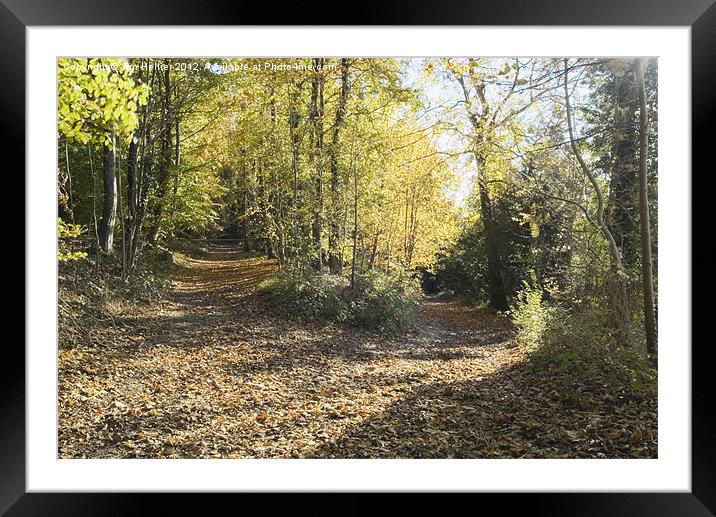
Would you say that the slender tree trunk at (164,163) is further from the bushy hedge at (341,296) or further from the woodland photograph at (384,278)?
the bushy hedge at (341,296)

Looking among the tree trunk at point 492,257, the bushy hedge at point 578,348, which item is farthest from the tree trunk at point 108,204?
the bushy hedge at point 578,348

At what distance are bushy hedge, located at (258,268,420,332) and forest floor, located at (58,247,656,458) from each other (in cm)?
50

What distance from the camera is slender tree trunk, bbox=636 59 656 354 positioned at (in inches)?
108

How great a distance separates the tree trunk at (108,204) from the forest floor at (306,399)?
1.83 feet

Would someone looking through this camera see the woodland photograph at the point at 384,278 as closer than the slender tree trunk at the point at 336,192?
Yes

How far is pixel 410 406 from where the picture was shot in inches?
113

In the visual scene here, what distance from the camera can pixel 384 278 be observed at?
14.0 feet

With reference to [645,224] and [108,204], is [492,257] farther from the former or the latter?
[108,204]

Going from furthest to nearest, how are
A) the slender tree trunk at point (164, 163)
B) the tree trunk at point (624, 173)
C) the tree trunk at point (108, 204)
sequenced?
1. the slender tree trunk at point (164, 163)
2. the tree trunk at point (108, 204)
3. the tree trunk at point (624, 173)
